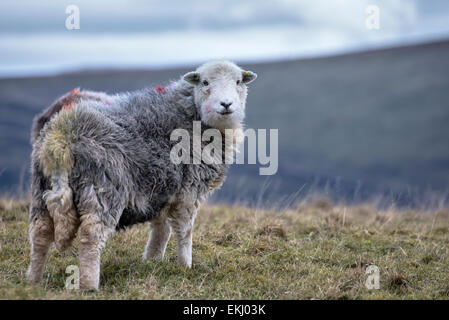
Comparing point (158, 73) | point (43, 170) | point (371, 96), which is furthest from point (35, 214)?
point (158, 73)

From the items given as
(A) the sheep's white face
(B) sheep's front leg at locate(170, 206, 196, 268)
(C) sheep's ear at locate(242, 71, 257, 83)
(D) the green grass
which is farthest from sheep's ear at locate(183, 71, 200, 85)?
(D) the green grass

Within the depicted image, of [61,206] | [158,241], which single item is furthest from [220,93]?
[61,206]

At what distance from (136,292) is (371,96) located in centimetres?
3568

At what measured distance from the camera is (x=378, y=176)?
31938 millimetres

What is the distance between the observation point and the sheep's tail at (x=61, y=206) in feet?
17.9

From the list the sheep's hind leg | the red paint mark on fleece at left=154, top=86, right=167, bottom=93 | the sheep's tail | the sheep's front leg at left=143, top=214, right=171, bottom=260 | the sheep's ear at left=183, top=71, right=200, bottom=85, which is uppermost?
the sheep's ear at left=183, top=71, right=200, bottom=85

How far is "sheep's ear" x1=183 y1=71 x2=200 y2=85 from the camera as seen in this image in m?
7.05

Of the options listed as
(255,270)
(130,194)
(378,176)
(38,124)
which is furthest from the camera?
(378,176)

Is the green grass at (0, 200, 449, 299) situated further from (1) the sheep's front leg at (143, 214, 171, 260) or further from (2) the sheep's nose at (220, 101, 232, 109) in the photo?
(2) the sheep's nose at (220, 101, 232, 109)

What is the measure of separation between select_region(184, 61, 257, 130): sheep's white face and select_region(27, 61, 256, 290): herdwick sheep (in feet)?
0.04

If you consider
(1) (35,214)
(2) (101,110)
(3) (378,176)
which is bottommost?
(3) (378,176)

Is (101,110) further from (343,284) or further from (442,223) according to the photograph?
(442,223)

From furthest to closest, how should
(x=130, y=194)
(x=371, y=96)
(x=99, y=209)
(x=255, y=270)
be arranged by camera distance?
(x=371, y=96) → (x=255, y=270) → (x=130, y=194) → (x=99, y=209)

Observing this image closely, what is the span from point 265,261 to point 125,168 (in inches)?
85.7
